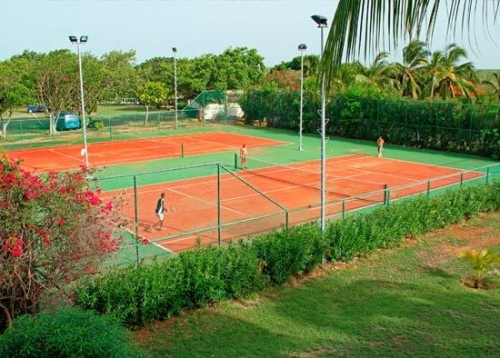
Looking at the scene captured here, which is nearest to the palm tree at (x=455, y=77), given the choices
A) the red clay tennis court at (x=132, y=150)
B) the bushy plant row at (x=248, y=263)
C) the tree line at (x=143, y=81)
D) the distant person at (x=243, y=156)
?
the tree line at (x=143, y=81)

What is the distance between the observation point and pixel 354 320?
1041cm

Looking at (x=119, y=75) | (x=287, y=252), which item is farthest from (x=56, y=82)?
(x=287, y=252)

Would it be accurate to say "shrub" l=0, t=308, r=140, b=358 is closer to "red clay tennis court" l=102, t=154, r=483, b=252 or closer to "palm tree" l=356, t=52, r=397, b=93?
"red clay tennis court" l=102, t=154, r=483, b=252

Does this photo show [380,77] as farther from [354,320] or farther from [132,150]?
[354,320]

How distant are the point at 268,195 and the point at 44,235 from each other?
1400 centimetres

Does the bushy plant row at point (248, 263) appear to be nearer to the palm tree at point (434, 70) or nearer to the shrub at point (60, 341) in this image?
the shrub at point (60, 341)

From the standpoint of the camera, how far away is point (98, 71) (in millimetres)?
43094

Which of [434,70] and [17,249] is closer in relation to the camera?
[17,249]

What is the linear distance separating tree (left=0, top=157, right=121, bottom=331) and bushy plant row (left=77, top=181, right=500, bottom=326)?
704mm

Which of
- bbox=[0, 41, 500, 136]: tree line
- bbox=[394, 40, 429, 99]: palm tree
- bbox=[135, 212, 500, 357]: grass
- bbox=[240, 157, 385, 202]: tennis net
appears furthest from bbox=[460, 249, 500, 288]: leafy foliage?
bbox=[394, 40, 429, 99]: palm tree

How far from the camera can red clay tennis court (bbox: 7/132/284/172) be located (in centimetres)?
3002

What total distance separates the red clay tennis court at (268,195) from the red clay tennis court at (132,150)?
734 cm

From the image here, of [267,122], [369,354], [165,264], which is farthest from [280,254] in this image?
[267,122]

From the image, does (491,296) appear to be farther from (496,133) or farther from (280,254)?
(496,133)
